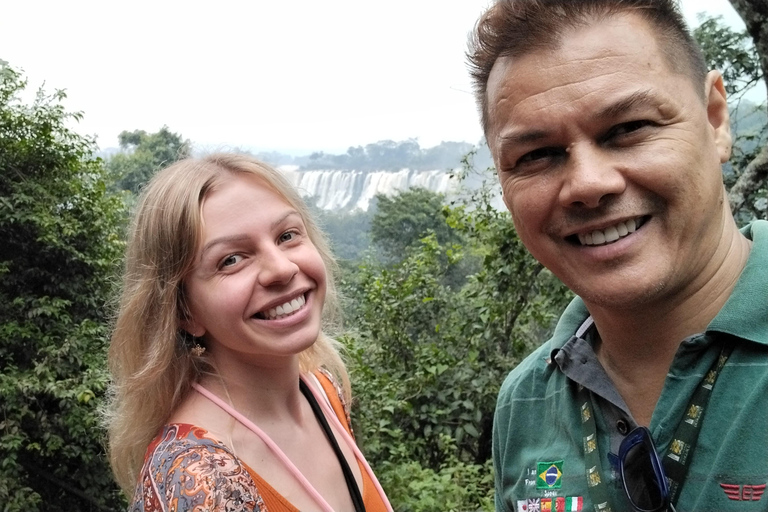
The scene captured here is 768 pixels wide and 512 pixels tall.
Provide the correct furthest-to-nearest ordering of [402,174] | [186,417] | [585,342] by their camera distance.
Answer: [402,174], [186,417], [585,342]

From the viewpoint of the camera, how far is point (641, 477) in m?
1.30

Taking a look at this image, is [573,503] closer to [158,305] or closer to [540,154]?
[540,154]

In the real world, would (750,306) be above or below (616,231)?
below

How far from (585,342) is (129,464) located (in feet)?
4.54

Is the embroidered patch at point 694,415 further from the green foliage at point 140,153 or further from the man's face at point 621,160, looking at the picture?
the green foliage at point 140,153

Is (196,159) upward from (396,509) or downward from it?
upward

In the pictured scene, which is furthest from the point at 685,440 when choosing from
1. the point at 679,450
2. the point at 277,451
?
the point at 277,451

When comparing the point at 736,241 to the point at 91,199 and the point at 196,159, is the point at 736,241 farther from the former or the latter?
the point at 91,199

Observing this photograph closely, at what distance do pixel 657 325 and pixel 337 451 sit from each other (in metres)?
1.13

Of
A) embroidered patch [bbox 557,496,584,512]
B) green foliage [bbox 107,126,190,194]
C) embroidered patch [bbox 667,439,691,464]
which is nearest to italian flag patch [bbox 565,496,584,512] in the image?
embroidered patch [bbox 557,496,584,512]

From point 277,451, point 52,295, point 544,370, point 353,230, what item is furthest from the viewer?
point 353,230

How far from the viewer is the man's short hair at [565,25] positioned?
1336 mm

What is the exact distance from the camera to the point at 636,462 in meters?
1.31

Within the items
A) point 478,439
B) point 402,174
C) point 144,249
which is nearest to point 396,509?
point 478,439
